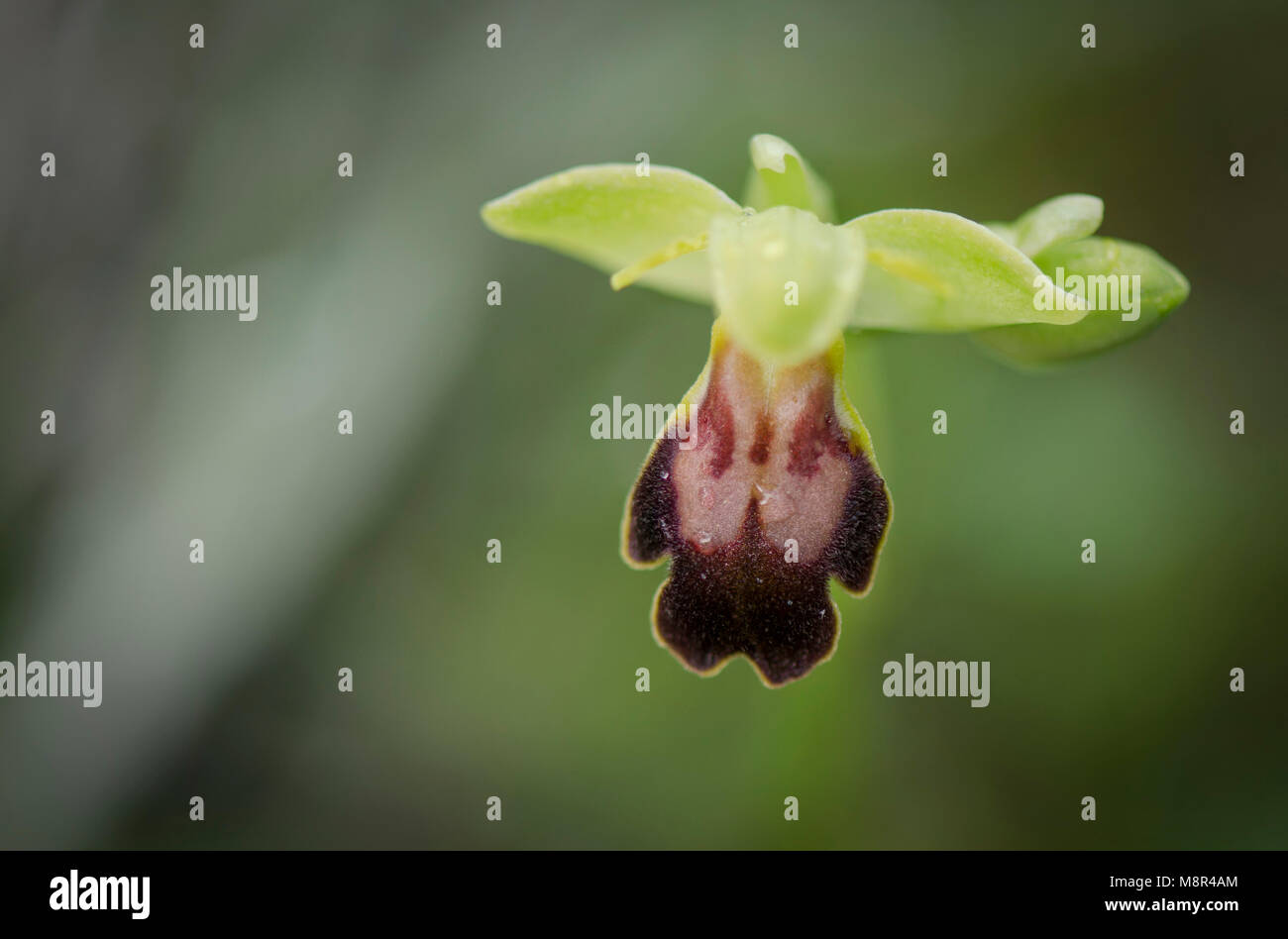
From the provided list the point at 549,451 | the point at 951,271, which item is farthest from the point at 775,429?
the point at 549,451

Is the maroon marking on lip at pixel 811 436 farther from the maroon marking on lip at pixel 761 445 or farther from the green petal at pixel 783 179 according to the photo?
the green petal at pixel 783 179

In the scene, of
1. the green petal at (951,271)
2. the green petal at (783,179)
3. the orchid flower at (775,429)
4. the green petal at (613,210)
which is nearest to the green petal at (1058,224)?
the orchid flower at (775,429)

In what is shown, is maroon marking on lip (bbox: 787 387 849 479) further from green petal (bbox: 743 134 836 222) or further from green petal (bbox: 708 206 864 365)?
green petal (bbox: 743 134 836 222)

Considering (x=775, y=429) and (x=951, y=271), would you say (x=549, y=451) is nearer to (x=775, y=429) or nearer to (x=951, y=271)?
(x=775, y=429)

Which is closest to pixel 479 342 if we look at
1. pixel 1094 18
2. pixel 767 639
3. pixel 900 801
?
pixel 767 639
